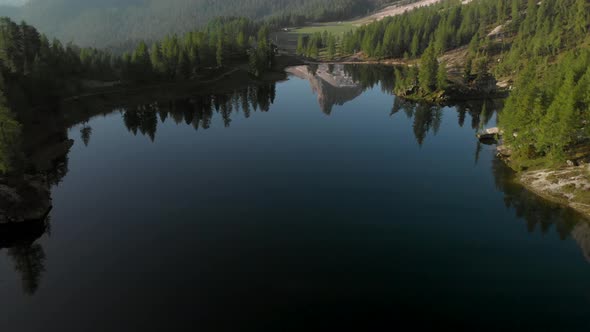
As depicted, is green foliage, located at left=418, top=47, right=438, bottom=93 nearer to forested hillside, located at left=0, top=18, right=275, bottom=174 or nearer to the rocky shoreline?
forested hillside, located at left=0, top=18, right=275, bottom=174

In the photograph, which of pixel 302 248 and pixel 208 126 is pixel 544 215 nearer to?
pixel 302 248

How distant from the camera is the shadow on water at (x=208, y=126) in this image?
5772cm

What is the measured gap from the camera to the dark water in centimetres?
4294

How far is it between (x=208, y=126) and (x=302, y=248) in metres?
75.3

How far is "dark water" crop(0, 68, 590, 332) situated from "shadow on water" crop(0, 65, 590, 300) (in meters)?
0.59

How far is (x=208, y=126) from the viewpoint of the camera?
119312mm

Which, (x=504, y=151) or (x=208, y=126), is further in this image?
(x=208, y=126)

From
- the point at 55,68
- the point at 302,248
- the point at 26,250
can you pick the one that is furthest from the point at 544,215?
the point at 55,68

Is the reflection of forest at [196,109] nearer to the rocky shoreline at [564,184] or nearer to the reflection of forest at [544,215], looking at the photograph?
the reflection of forest at [544,215]

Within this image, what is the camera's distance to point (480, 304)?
44.1 m

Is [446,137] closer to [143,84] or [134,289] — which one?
[134,289]

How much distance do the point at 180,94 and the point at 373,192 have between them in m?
112

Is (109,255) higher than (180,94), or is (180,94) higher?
(180,94)

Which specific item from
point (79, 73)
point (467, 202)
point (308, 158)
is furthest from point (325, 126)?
point (79, 73)
